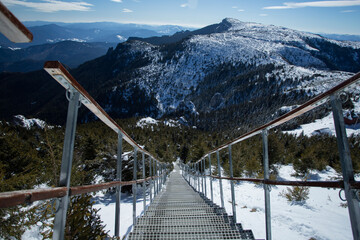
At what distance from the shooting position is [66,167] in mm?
1250

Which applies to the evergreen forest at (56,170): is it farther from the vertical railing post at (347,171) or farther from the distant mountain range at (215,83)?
the distant mountain range at (215,83)

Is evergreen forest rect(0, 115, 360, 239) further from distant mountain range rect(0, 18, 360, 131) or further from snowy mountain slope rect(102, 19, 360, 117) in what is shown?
snowy mountain slope rect(102, 19, 360, 117)

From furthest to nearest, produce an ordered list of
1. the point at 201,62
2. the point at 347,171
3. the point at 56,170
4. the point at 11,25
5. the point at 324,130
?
the point at 201,62, the point at 324,130, the point at 56,170, the point at 347,171, the point at 11,25

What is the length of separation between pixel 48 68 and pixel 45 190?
1.94ft

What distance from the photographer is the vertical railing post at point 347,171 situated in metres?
1.19

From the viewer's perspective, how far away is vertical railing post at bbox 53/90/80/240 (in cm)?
119

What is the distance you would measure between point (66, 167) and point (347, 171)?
1615 millimetres

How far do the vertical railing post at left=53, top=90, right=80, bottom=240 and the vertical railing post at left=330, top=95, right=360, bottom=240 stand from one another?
5.12 feet

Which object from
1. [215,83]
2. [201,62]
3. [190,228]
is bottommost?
[190,228]

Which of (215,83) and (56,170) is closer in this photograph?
(56,170)

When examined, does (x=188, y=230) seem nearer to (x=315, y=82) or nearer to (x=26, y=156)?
(x=26, y=156)

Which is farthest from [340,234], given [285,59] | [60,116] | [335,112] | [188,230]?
[285,59]

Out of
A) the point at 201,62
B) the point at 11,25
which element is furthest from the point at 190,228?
the point at 201,62

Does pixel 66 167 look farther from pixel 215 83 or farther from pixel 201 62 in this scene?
pixel 201 62
